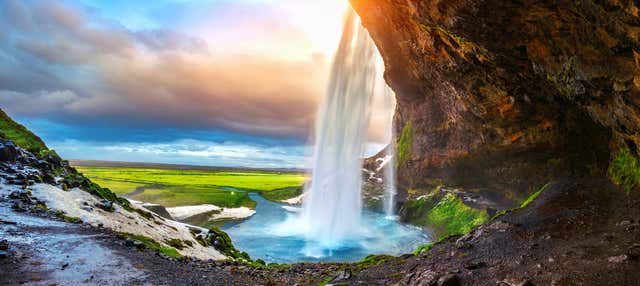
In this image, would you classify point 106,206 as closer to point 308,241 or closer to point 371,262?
point 371,262

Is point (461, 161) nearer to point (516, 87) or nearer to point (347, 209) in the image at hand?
point (347, 209)

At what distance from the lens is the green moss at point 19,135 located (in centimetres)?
3466

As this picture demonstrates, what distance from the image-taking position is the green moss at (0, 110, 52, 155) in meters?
34.7

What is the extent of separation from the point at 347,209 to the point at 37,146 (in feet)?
125

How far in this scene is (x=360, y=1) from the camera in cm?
3688

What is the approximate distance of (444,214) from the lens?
138 ft

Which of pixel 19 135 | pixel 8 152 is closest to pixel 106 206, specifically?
pixel 8 152

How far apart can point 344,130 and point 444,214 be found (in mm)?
18986

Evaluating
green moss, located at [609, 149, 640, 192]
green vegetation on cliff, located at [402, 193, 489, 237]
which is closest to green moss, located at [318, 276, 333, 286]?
green moss, located at [609, 149, 640, 192]

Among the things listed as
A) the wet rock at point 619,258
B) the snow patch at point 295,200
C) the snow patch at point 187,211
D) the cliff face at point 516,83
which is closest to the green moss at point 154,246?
the wet rock at point 619,258

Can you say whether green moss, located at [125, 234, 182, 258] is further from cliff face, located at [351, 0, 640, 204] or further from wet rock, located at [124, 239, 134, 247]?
cliff face, located at [351, 0, 640, 204]

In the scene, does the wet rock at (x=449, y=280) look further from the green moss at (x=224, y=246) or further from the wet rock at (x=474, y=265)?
the green moss at (x=224, y=246)

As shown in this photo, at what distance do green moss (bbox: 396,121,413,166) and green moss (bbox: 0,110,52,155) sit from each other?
174ft

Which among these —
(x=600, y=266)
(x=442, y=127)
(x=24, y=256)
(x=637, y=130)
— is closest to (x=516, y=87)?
(x=637, y=130)
